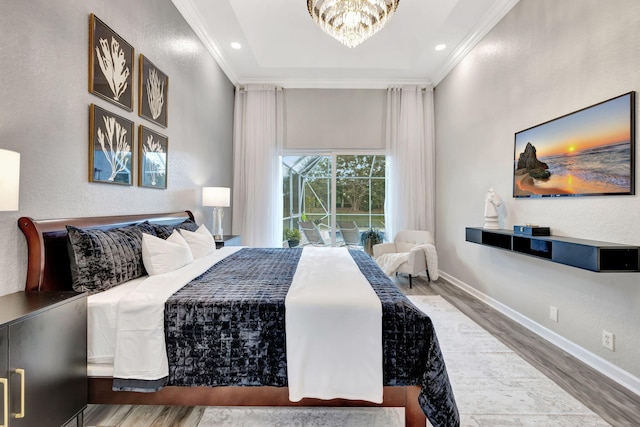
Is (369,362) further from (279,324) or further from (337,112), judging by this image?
(337,112)

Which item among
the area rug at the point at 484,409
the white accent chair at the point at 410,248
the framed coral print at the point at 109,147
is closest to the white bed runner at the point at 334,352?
the area rug at the point at 484,409

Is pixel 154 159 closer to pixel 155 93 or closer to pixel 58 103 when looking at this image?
pixel 155 93

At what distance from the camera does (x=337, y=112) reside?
5098mm

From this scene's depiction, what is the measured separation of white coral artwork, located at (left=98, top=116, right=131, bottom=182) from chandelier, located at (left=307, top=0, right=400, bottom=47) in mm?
1815

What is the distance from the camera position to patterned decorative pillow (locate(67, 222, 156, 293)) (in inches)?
Result: 65.5

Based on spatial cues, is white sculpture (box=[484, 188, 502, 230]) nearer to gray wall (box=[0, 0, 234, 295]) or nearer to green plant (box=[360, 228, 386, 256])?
green plant (box=[360, 228, 386, 256])

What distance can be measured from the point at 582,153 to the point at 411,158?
2.82 meters

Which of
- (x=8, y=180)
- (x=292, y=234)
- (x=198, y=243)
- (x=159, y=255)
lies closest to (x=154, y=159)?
(x=198, y=243)

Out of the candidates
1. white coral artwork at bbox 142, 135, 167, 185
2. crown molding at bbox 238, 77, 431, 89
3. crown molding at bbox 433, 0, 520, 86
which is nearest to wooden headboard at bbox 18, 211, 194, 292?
white coral artwork at bbox 142, 135, 167, 185

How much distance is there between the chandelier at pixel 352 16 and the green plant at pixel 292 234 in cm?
322

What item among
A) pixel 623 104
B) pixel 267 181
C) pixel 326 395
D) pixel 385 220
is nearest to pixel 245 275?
pixel 326 395

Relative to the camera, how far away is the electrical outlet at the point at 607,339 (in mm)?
Result: 2014

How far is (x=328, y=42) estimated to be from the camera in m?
3.87

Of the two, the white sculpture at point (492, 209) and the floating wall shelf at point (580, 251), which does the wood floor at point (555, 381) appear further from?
the white sculpture at point (492, 209)
